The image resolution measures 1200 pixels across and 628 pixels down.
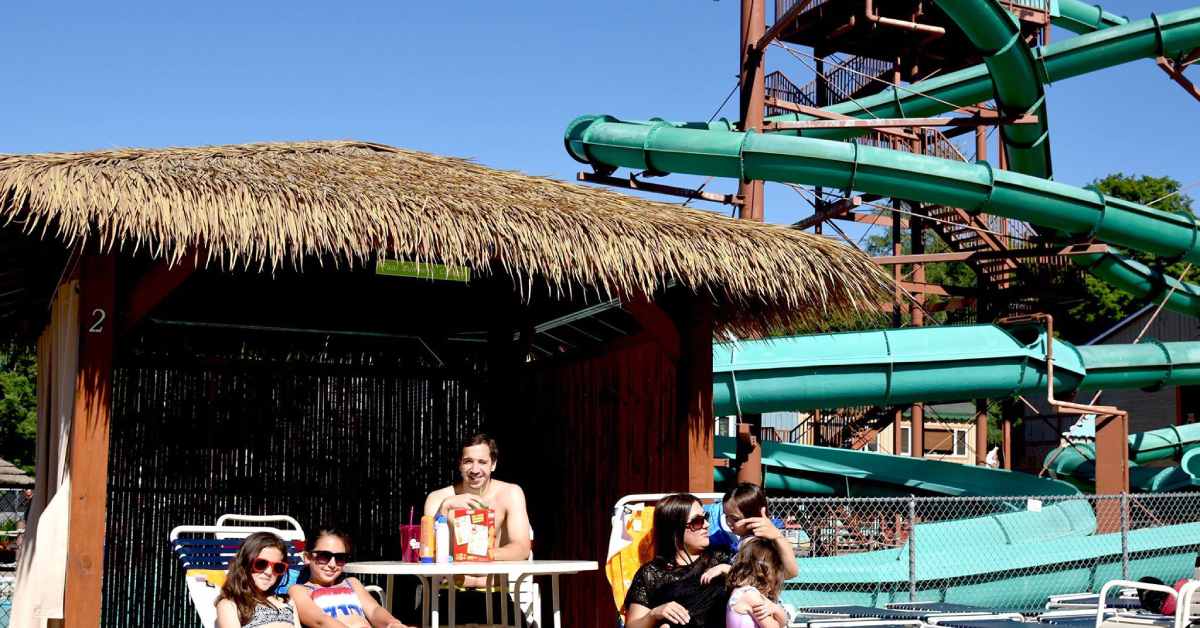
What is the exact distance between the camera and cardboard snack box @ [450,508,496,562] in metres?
6.24

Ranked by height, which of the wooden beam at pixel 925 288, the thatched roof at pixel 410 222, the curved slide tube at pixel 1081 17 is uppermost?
the curved slide tube at pixel 1081 17

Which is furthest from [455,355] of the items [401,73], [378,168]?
[401,73]

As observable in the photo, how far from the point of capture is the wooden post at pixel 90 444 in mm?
6508

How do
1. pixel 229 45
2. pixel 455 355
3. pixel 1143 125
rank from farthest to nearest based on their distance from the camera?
1. pixel 1143 125
2. pixel 229 45
3. pixel 455 355

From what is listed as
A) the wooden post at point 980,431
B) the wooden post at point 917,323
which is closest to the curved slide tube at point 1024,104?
the wooden post at point 917,323

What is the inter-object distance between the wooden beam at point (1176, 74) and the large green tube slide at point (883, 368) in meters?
6.06

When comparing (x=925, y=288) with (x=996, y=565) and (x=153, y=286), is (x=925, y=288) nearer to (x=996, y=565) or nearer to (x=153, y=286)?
(x=996, y=565)

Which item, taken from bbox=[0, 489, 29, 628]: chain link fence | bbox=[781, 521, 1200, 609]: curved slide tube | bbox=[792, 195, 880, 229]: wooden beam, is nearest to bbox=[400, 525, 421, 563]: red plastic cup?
bbox=[781, 521, 1200, 609]: curved slide tube

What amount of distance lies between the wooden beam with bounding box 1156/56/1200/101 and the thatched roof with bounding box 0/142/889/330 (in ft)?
49.4

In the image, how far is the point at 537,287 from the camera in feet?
31.9

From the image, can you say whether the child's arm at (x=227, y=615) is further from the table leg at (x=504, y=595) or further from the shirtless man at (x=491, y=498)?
the table leg at (x=504, y=595)

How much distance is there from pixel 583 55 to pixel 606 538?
13.9m

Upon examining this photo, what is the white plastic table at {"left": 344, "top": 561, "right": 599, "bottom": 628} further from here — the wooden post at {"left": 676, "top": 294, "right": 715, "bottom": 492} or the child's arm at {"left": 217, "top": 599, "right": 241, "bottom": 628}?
the wooden post at {"left": 676, "top": 294, "right": 715, "bottom": 492}

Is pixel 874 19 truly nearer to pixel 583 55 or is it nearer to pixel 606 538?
pixel 583 55
